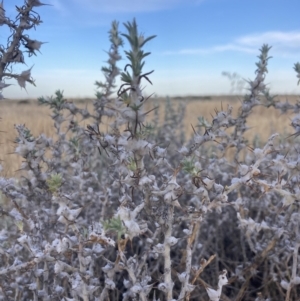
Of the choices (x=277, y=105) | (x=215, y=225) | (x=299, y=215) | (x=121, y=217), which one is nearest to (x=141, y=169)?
(x=121, y=217)

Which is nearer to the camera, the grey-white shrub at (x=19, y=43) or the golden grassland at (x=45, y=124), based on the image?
the grey-white shrub at (x=19, y=43)

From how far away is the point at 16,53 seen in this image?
1377mm

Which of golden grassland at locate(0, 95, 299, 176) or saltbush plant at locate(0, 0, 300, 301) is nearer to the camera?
saltbush plant at locate(0, 0, 300, 301)

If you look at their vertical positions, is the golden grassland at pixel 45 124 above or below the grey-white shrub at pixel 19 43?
below

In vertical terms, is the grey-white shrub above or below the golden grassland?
above

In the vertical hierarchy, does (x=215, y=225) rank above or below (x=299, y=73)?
below

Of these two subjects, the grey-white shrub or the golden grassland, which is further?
the golden grassland

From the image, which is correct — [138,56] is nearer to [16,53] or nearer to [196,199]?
[16,53]

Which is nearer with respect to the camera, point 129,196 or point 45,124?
point 129,196

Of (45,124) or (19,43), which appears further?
(45,124)

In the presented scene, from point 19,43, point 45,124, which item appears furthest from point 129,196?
point 45,124

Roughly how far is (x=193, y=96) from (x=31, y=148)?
1158 inches

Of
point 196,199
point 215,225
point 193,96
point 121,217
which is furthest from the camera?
point 193,96

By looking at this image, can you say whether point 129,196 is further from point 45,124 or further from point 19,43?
point 45,124
